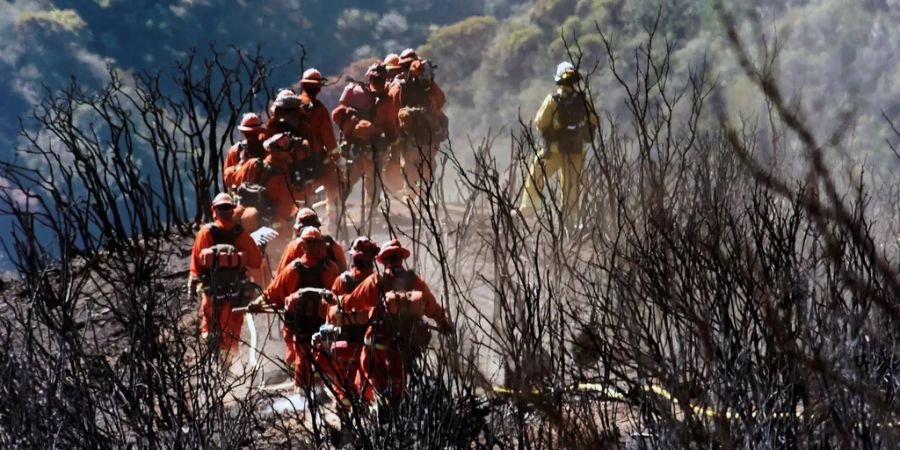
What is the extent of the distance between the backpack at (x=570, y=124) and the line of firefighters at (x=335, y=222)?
12 mm

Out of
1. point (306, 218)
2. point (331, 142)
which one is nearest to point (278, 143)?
point (331, 142)

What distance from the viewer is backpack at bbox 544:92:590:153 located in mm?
13234

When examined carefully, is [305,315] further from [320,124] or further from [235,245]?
[320,124]

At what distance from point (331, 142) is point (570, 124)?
2.37 meters

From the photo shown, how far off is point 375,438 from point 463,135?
107ft

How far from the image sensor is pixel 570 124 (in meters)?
13.2

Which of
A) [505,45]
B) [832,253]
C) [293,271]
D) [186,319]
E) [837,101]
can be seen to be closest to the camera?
[832,253]

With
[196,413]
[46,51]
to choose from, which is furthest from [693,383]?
[46,51]

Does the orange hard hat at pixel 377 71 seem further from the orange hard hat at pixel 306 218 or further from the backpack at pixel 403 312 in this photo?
the backpack at pixel 403 312

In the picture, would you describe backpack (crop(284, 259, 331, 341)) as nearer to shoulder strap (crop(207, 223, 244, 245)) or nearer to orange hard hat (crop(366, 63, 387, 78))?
shoulder strap (crop(207, 223, 244, 245))

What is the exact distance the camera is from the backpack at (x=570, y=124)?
13.2m

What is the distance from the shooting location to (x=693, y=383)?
6.71m

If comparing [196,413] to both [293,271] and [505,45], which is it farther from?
[505,45]

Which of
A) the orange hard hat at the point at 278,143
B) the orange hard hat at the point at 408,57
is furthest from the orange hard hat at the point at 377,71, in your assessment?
the orange hard hat at the point at 278,143
